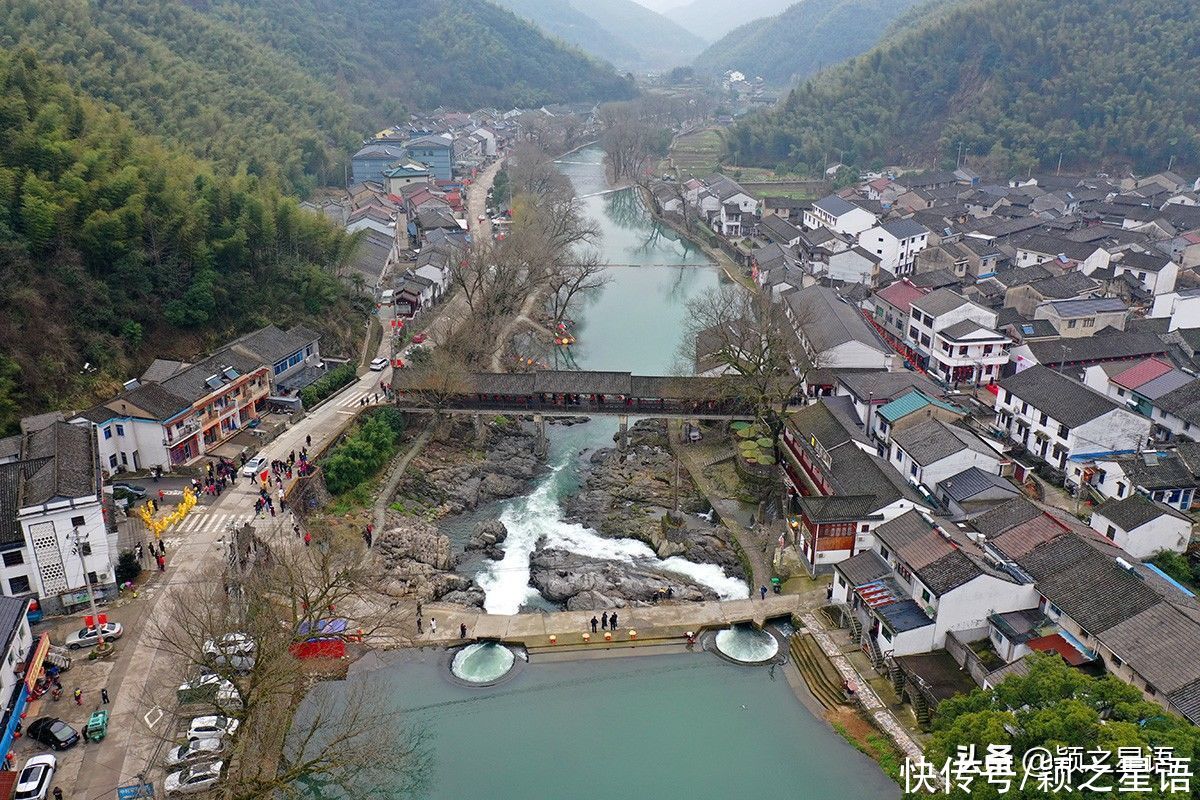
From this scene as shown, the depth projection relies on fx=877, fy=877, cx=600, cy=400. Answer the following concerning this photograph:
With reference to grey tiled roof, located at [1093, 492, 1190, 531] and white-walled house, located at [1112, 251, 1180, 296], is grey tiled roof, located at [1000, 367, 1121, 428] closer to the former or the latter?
grey tiled roof, located at [1093, 492, 1190, 531]

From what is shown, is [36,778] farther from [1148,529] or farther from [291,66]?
[291,66]

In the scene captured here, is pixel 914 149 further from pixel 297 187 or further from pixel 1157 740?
pixel 1157 740

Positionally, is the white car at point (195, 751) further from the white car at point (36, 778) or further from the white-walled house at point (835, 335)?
the white-walled house at point (835, 335)

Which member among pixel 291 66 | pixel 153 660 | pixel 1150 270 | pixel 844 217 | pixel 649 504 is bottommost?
pixel 649 504

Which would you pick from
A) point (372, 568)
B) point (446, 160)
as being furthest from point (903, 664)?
point (446, 160)

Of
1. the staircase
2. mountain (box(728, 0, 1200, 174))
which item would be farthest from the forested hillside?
mountain (box(728, 0, 1200, 174))

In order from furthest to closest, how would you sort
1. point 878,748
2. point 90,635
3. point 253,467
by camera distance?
point 253,467 → point 90,635 → point 878,748

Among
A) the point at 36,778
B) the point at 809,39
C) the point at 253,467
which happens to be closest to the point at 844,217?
the point at 253,467
